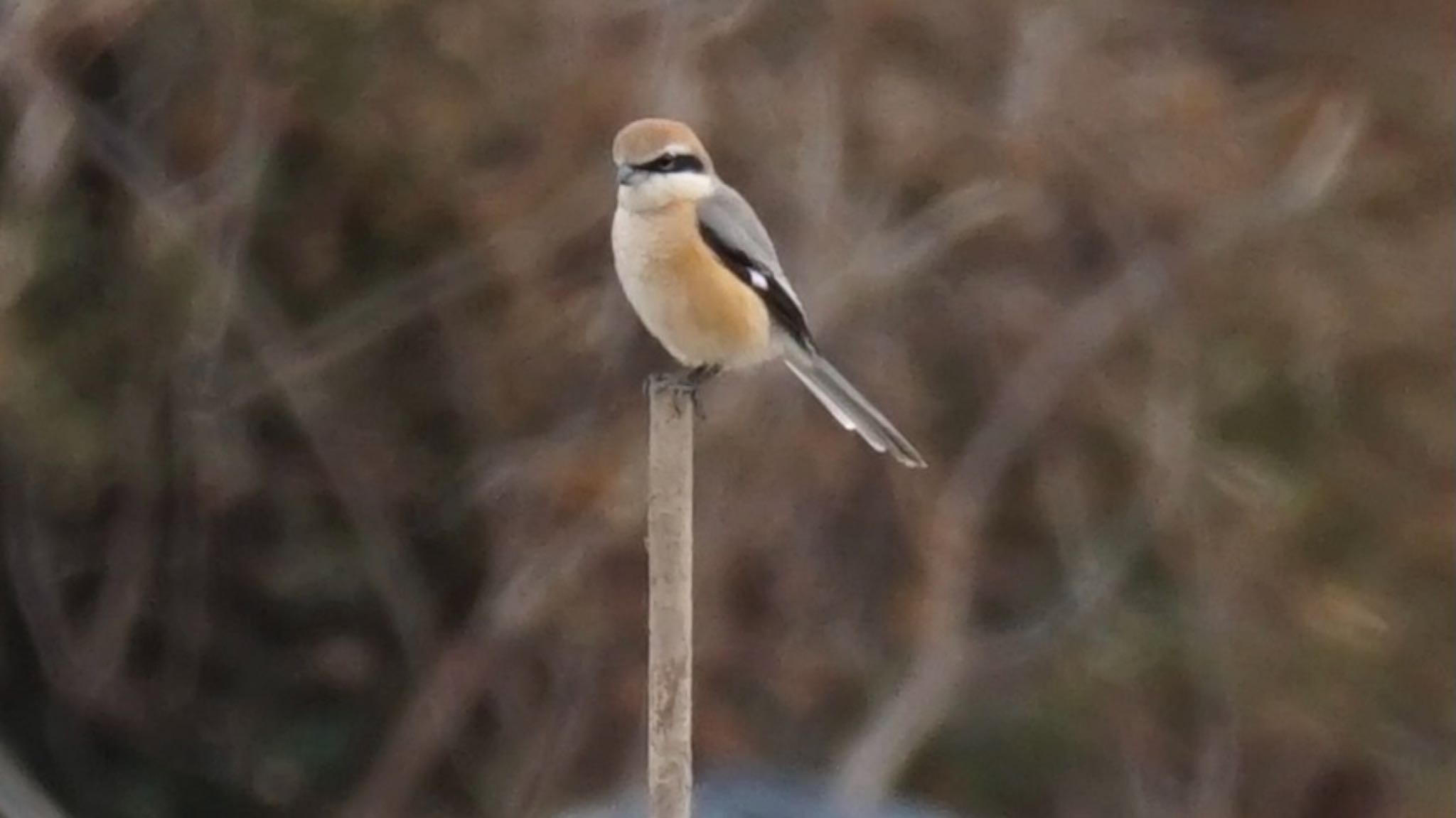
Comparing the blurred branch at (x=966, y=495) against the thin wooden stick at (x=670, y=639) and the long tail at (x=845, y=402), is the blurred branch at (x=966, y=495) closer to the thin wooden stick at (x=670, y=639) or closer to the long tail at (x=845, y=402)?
the long tail at (x=845, y=402)

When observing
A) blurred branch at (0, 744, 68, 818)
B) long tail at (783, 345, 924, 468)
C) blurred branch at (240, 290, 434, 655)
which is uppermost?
long tail at (783, 345, 924, 468)

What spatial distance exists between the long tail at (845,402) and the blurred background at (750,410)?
1.33 m

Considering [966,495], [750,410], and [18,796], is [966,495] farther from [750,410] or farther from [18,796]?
[18,796]

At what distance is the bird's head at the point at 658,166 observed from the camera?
→ 2.86 m

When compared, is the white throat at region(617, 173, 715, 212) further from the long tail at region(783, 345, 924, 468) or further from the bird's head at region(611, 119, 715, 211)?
the long tail at region(783, 345, 924, 468)

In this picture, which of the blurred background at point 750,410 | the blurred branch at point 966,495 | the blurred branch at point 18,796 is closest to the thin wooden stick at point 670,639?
the blurred background at point 750,410

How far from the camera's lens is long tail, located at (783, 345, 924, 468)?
10.1 ft

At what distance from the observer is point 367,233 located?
4.89 meters

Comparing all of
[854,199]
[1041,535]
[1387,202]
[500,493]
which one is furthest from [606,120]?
[1387,202]

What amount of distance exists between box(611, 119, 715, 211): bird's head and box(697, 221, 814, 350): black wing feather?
0.06 m

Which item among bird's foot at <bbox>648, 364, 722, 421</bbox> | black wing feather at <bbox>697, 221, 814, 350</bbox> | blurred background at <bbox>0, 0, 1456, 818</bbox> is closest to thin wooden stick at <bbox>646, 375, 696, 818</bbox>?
bird's foot at <bbox>648, 364, 722, 421</bbox>

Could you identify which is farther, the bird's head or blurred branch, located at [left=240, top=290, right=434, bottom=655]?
blurred branch, located at [left=240, top=290, right=434, bottom=655]

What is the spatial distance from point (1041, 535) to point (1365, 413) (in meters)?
0.85

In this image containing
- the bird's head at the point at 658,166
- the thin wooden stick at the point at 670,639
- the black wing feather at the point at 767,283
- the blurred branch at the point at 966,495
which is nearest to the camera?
the thin wooden stick at the point at 670,639
